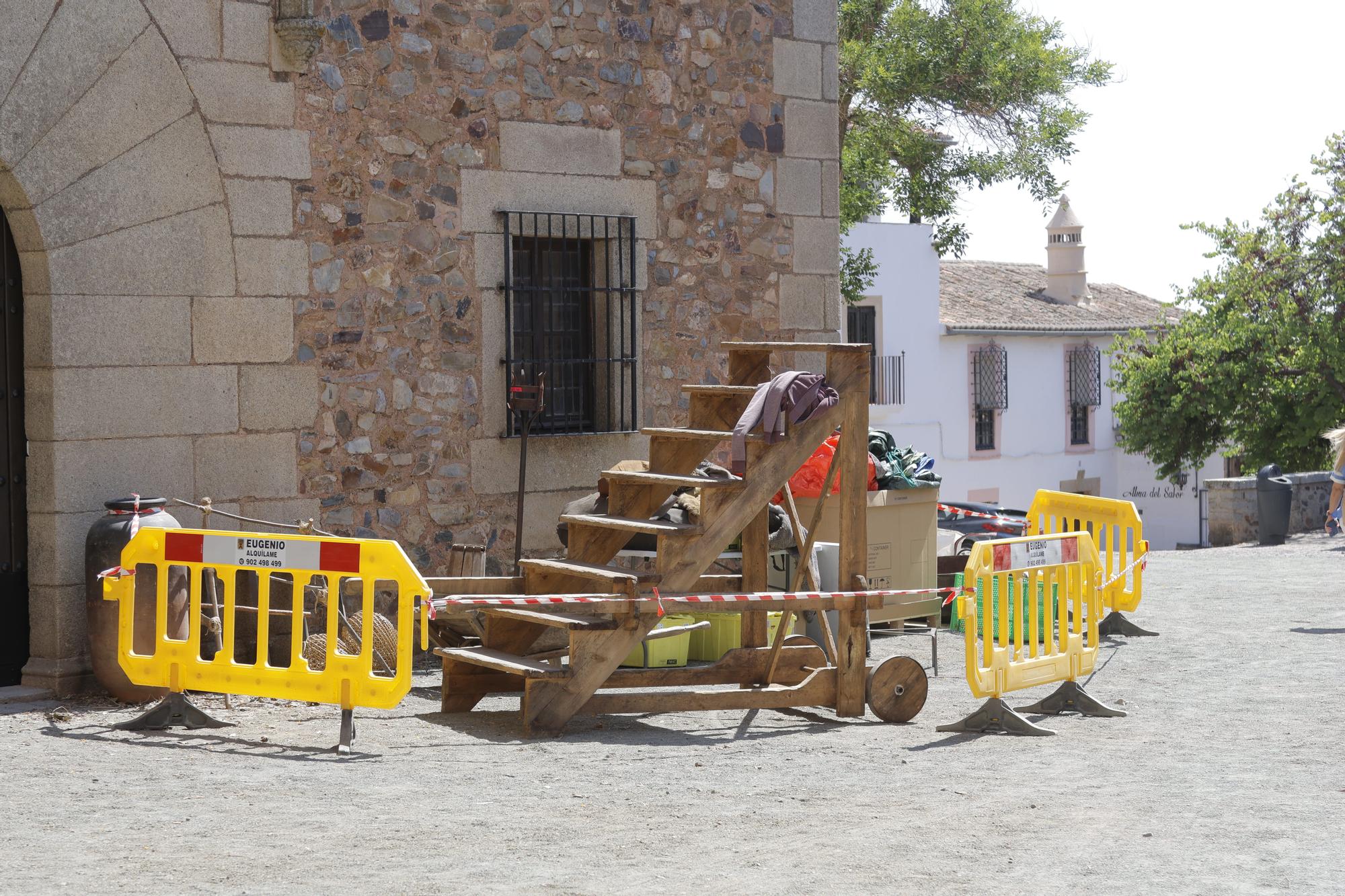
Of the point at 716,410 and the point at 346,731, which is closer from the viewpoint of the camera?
the point at 346,731

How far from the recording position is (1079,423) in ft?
121

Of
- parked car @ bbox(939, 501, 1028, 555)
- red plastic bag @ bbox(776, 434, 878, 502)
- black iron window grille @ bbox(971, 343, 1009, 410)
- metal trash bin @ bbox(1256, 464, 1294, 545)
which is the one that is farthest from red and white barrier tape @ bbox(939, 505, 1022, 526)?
black iron window grille @ bbox(971, 343, 1009, 410)

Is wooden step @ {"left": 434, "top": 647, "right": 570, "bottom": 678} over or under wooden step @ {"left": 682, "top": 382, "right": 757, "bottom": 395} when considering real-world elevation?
under

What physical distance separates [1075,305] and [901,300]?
835cm

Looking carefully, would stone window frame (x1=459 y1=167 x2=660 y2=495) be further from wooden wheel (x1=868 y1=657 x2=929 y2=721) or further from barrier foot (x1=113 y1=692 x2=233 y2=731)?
wooden wheel (x1=868 y1=657 x2=929 y2=721)

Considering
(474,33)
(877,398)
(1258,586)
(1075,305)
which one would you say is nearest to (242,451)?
(474,33)

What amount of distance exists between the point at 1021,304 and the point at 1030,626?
1177 inches

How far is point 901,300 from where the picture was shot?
103ft

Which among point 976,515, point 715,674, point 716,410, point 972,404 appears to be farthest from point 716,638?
point 972,404

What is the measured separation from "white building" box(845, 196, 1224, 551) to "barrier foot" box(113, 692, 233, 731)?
23757mm

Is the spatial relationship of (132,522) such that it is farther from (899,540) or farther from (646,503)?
(899,540)

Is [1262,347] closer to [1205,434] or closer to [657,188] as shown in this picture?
[1205,434]

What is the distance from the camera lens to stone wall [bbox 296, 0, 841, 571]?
8.33 m

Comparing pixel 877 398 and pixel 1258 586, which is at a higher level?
pixel 877 398
